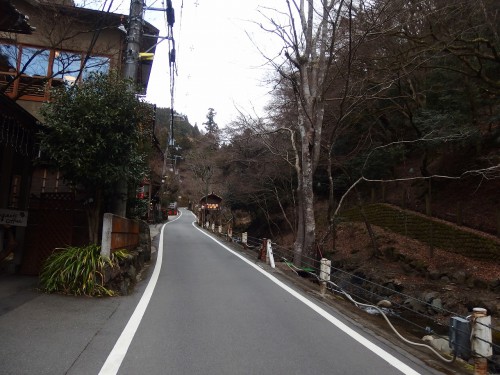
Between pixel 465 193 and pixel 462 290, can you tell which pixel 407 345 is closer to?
pixel 462 290

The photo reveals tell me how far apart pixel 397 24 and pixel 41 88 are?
12291 mm

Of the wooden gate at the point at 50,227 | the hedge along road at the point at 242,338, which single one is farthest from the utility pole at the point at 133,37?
the hedge along road at the point at 242,338

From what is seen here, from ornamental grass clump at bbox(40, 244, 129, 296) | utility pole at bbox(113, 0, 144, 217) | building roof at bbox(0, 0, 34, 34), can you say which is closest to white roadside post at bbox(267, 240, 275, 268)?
utility pole at bbox(113, 0, 144, 217)

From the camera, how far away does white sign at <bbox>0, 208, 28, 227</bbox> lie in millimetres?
9914

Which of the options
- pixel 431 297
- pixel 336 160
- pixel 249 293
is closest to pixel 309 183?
pixel 431 297

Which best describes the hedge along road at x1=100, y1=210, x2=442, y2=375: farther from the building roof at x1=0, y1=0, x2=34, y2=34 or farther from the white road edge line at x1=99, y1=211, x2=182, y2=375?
the building roof at x1=0, y1=0, x2=34, y2=34

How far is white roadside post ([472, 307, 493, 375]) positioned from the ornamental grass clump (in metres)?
6.49

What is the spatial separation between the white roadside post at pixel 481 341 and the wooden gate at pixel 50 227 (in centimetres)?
893

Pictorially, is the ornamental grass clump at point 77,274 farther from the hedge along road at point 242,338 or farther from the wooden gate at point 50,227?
the wooden gate at point 50,227

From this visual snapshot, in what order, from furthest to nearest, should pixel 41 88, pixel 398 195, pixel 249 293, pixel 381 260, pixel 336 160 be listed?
pixel 398 195 < pixel 336 160 < pixel 381 260 < pixel 41 88 < pixel 249 293

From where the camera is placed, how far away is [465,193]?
69.5 ft

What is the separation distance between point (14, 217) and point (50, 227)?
2.69ft

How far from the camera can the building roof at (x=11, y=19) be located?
8.10 metres

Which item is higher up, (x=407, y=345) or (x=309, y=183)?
(x=309, y=183)
